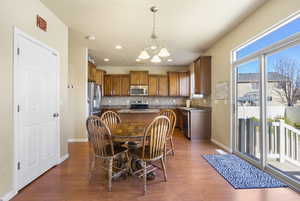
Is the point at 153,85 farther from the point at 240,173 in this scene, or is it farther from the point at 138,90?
the point at 240,173

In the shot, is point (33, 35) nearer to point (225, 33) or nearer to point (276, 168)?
point (225, 33)

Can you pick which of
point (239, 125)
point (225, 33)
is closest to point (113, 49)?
point (225, 33)

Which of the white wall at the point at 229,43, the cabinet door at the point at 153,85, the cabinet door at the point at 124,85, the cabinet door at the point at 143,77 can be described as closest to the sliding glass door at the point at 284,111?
the white wall at the point at 229,43

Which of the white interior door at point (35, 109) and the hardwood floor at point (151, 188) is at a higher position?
the white interior door at point (35, 109)

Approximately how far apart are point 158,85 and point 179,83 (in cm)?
92

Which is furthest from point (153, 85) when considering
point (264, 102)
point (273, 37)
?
point (273, 37)

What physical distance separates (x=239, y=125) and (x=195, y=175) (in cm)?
173

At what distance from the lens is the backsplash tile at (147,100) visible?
769cm

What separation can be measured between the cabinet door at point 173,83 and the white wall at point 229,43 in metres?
2.16

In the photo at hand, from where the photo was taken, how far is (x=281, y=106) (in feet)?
8.77

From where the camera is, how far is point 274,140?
2900 mm


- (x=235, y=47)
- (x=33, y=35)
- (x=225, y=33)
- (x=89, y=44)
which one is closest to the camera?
(x=33, y=35)

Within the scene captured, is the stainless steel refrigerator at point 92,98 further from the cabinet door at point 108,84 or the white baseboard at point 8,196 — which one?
the white baseboard at point 8,196

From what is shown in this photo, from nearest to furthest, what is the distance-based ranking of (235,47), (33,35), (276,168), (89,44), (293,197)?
1. (293,197)
2. (33,35)
3. (276,168)
4. (235,47)
5. (89,44)
